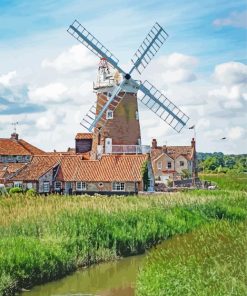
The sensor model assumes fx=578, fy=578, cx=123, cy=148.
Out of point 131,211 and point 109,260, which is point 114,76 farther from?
point 109,260

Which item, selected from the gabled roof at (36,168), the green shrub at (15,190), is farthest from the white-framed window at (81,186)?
the green shrub at (15,190)

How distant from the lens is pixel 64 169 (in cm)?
3944

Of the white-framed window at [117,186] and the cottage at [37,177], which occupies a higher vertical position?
the cottage at [37,177]

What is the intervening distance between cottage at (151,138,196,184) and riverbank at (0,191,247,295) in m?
33.7

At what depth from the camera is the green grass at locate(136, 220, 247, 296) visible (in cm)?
1016

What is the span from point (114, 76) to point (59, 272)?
23444 mm

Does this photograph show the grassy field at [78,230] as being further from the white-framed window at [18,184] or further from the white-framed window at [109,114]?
the white-framed window at [18,184]

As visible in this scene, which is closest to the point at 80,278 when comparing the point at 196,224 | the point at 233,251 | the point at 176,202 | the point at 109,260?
the point at 109,260

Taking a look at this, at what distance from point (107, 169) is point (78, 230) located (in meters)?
20.0

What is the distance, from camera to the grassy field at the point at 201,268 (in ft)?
33.4

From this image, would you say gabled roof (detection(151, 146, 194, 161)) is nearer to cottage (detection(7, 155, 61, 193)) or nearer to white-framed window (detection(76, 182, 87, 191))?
cottage (detection(7, 155, 61, 193))

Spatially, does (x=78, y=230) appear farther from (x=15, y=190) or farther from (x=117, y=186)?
(x=117, y=186)

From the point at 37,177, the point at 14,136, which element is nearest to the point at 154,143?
the point at 14,136

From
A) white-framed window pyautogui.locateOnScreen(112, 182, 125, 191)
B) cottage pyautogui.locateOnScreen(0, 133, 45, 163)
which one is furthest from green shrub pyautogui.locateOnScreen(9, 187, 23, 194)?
cottage pyautogui.locateOnScreen(0, 133, 45, 163)
